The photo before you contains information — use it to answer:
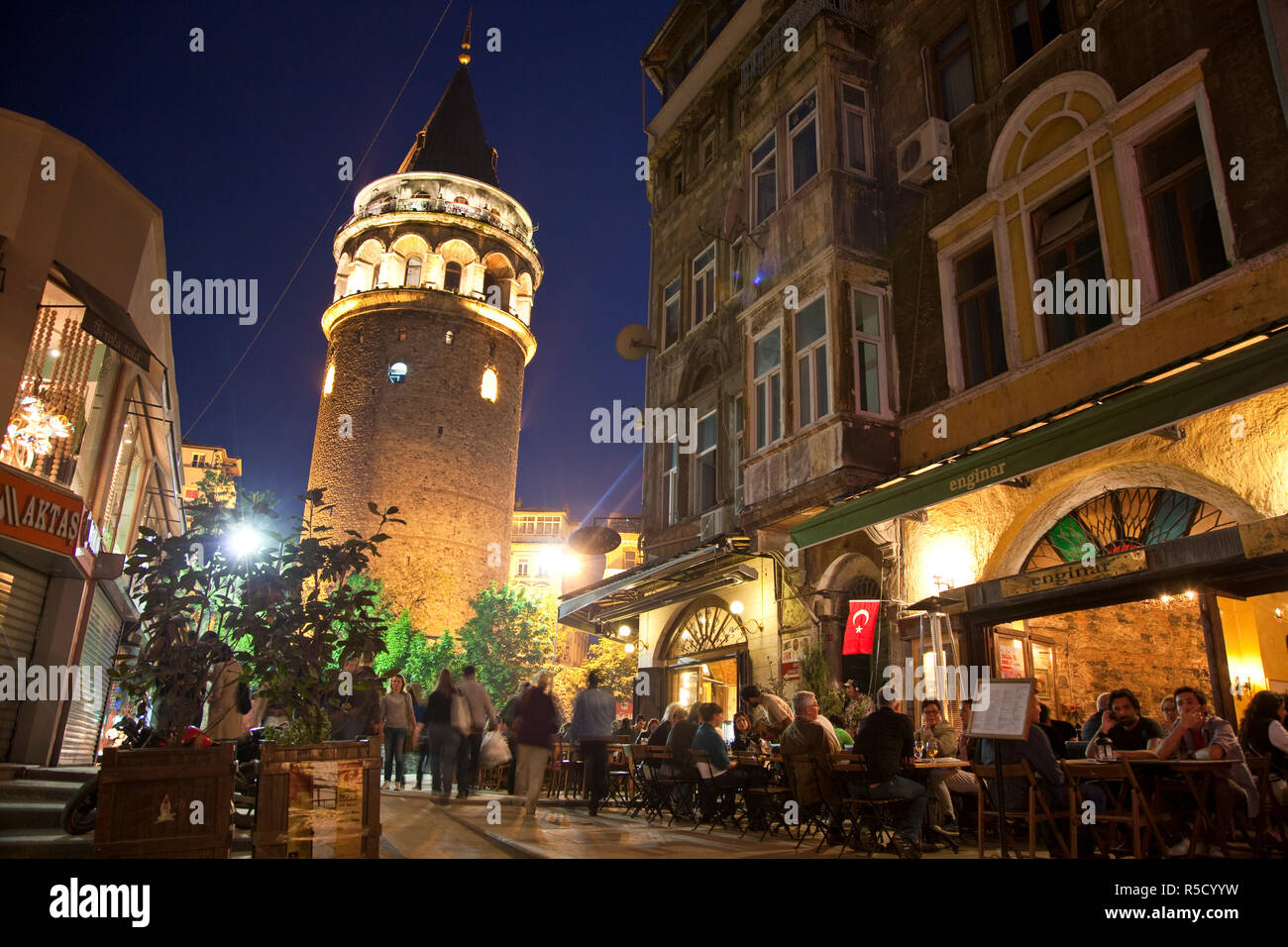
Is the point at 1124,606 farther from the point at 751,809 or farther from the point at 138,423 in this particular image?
the point at 138,423

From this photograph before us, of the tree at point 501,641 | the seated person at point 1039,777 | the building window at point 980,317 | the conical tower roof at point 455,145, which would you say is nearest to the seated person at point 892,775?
the seated person at point 1039,777

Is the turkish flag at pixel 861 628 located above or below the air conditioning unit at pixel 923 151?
below

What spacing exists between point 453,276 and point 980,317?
30.6 m

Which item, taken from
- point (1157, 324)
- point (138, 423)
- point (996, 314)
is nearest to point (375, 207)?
point (138, 423)

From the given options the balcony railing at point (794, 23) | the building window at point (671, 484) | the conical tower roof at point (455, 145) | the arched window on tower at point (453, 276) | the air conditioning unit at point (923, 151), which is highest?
the conical tower roof at point (455, 145)

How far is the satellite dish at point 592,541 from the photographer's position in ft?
54.4

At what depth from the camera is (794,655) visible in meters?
11.5

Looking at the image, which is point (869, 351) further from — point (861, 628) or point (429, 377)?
point (429, 377)

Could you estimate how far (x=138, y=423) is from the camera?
15.1m

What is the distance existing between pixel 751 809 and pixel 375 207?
3458 centimetres

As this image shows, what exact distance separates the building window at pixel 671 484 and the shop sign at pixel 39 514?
940 centimetres

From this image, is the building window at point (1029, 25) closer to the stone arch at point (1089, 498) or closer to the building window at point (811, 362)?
the building window at point (811, 362)
